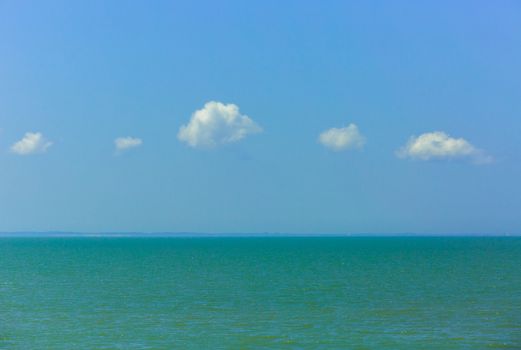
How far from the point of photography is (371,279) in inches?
2936

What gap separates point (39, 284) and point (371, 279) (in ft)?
101

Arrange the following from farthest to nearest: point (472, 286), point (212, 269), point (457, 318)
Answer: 1. point (212, 269)
2. point (472, 286)
3. point (457, 318)

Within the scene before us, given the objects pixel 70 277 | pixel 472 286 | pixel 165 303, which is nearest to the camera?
pixel 165 303

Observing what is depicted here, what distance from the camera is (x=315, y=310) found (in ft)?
163

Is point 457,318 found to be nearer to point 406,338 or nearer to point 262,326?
point 406,338

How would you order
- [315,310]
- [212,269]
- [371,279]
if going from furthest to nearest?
[212,269] < [371,279] < [315,310]

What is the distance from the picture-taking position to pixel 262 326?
1698 inches

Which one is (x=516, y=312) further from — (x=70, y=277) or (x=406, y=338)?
(x=70, y=277)

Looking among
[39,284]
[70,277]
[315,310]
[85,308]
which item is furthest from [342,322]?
[70,277]

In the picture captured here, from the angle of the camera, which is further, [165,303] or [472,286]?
[472,286]

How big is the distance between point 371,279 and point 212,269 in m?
23.5

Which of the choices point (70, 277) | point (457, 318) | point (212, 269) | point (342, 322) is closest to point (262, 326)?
point (342, 322)

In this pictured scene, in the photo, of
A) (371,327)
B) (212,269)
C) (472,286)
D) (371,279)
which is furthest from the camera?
(212,269)

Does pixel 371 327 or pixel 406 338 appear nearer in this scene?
pixel 406 338
